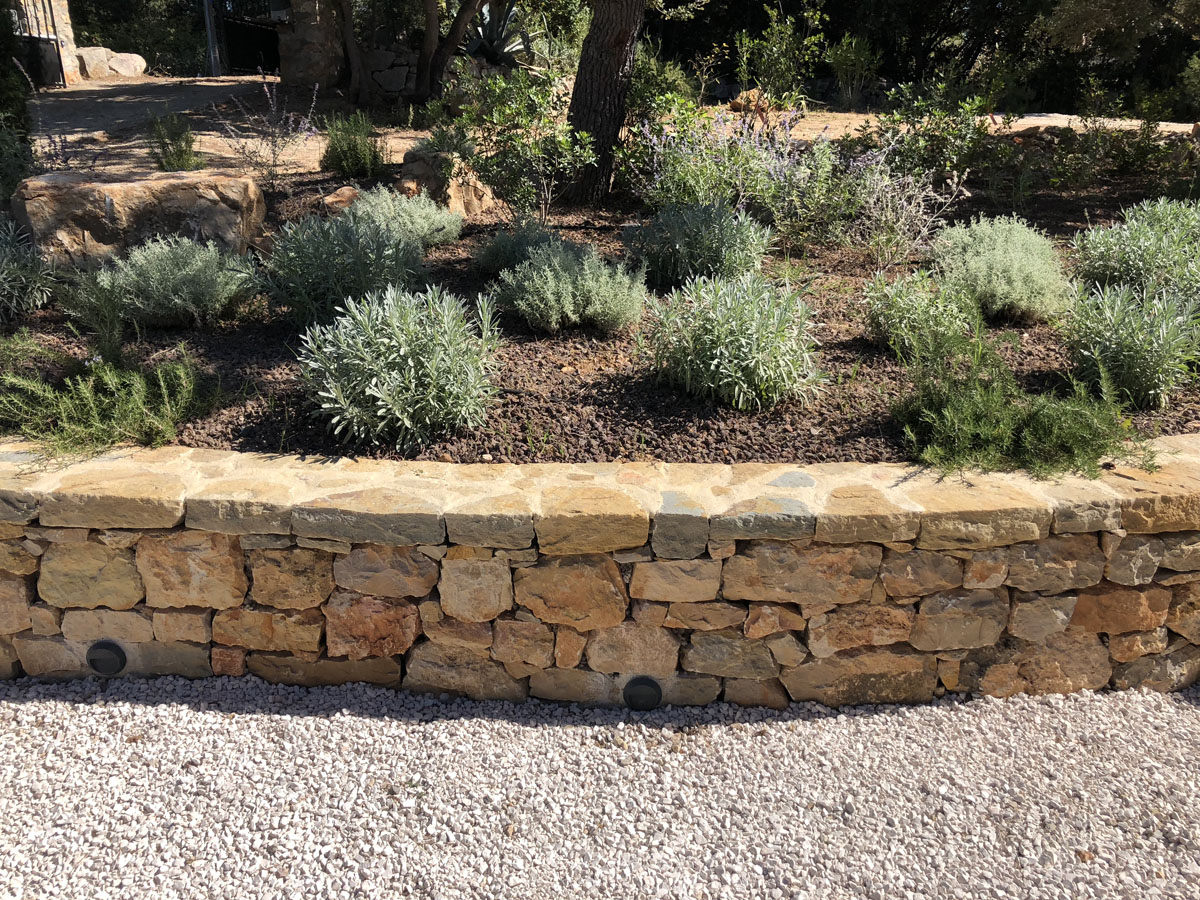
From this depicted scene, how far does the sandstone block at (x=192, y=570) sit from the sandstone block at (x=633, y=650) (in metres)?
1.24

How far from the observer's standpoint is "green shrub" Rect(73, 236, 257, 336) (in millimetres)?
4152

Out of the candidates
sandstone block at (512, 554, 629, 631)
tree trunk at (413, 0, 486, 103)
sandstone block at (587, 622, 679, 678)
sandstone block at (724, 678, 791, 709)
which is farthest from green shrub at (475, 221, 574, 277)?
tree trunk at (413, 0, 486, 103)

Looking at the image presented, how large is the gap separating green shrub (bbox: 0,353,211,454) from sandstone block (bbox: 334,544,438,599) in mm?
1012

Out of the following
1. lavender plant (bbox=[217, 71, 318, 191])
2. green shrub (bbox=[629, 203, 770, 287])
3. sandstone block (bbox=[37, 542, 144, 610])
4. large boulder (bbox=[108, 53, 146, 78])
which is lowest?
sandstone block (bbox=[37, 542, 144, 610])

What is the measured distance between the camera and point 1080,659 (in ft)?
10.5

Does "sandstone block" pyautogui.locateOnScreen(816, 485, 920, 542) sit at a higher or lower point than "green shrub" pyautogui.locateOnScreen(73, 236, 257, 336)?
lower

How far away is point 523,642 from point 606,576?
1.30 feet

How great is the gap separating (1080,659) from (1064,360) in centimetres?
148

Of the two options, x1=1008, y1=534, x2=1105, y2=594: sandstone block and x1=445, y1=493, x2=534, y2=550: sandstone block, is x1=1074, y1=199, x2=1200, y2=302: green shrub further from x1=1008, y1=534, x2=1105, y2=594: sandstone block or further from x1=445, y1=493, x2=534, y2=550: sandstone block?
x1=445, y1=493, x2=534, y2=550: sandstone block

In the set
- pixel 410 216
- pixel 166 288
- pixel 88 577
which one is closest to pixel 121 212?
pixel 166 288

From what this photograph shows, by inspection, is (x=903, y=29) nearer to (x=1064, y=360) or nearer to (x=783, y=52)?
(x=783, y=52)

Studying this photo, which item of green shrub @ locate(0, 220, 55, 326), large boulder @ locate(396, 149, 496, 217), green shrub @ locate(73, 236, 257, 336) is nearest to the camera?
green shrub @ locate(73, 236, 257, 336)

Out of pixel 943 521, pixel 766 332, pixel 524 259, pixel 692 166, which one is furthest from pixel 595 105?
pixel 943 521

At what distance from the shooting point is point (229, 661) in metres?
3.21
